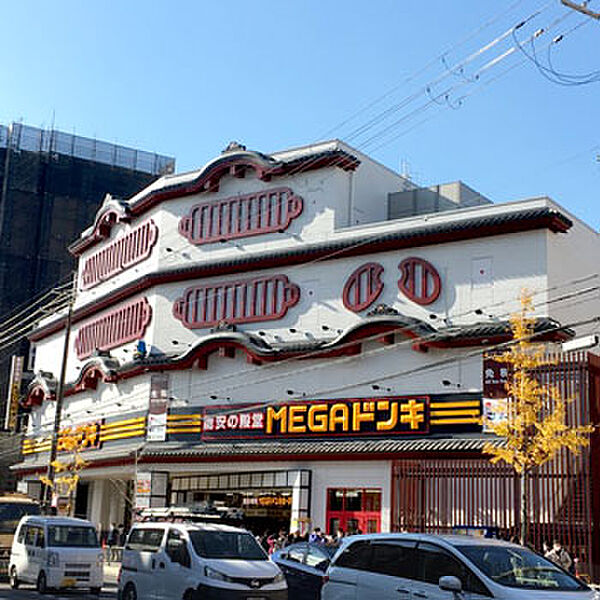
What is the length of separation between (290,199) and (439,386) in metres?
11.5

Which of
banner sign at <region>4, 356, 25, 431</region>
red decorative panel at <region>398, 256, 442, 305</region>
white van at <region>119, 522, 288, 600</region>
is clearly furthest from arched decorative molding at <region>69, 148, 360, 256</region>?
white van at <region>119, 522, 288, 600</region>

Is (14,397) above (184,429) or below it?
above

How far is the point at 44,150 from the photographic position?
7875 centimetres

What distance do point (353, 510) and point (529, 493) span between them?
760 centimetres

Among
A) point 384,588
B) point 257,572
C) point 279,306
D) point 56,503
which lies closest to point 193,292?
point 279,306

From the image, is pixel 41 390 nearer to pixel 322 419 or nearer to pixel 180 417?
pixel 180 417

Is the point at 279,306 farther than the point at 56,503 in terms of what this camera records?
No

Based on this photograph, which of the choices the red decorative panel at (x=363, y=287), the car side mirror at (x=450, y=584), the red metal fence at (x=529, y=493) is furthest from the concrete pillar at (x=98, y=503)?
the car side mirror at (x=450, y=584)

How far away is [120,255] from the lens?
166 ft

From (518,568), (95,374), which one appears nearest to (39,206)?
(95,374)

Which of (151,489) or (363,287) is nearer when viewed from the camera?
(363,287)

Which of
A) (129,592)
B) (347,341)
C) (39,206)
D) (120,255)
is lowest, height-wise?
(129,592)

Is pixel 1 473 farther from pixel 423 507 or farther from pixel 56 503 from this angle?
pixel 423 507

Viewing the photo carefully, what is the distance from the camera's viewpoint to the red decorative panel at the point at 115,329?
4597 cm
